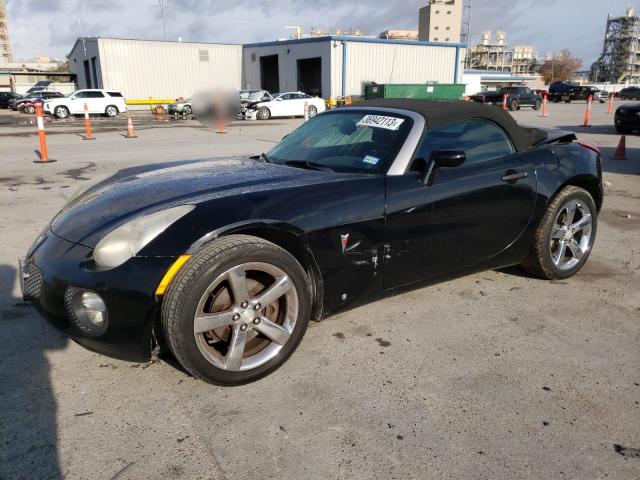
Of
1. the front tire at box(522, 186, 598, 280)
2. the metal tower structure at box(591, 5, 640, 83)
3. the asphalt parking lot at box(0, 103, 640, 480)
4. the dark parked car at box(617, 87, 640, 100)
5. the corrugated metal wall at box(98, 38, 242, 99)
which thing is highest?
the metal tower structure at box(591, 5, 640, 83)

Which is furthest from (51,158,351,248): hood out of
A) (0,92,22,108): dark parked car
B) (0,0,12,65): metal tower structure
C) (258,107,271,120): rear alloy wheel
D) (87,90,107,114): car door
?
(0,0,12,65): metal tower structure

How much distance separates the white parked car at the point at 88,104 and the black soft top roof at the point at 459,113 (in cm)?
2844

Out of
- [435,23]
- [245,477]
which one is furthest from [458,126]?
[435,23]

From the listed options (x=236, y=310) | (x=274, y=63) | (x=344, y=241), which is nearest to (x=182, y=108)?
(x=274, y=63)

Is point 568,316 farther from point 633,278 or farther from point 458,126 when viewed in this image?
point 458,126

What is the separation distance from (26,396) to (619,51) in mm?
149993

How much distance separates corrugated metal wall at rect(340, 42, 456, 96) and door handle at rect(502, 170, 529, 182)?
34123 millimetres

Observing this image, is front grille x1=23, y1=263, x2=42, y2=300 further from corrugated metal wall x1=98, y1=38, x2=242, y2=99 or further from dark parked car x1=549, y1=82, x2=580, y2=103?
dark parked car x1=549, y1=82, x2=580, y2=103

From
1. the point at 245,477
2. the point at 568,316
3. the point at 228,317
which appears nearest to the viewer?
the point at 245,477

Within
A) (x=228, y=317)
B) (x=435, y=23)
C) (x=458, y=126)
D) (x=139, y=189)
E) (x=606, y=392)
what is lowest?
(x=606, y=392)

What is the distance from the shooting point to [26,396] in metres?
2.60

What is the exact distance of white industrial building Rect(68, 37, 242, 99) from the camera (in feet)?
→ 125

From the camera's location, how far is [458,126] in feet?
11.8

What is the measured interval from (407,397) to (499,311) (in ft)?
4.43
